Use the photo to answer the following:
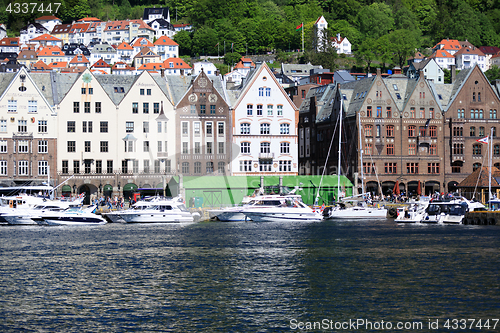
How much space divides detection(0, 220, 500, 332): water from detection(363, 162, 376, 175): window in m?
43.5

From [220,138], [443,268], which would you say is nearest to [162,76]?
[220,138]

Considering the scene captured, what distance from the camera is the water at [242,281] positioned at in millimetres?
33594

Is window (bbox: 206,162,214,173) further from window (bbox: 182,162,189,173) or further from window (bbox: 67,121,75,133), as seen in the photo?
window (bbox: 67,121,75,133)

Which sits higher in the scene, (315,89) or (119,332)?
(315,89)

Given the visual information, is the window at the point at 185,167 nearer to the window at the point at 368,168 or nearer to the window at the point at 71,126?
the window at the point at 71,126

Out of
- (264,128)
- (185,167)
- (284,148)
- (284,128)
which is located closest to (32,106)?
(185,167)

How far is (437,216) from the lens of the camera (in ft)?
290

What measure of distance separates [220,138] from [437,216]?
37296 mm

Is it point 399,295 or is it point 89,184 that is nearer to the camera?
point 399,295

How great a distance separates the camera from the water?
3359cm

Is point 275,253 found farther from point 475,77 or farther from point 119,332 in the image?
point 475,77

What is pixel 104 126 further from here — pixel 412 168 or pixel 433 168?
pixel 433 168

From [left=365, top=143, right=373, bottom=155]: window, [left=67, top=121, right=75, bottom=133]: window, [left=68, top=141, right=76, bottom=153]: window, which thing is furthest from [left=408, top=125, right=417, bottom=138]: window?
[left=67, top=121, right=75, bottom=133]: window

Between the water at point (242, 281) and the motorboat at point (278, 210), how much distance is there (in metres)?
15.9
